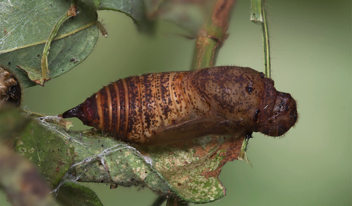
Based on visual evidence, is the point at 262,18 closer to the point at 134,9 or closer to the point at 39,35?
the point at 134,9

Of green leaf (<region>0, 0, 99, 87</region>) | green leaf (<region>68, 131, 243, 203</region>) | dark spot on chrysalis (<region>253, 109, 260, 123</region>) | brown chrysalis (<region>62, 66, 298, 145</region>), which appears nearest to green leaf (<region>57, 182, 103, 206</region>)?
green leaf (<region>68, 131, 243, 203</region>)

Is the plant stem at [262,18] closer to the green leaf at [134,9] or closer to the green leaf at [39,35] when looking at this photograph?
the green leaf at [134,9]

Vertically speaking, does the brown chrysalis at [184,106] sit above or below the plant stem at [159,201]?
above

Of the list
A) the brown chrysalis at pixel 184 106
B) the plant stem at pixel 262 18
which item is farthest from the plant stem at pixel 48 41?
the plant stem at pixel 262 18

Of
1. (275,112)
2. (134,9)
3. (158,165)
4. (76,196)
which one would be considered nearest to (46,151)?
(76,196)

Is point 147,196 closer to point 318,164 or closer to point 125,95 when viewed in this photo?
point 125,95

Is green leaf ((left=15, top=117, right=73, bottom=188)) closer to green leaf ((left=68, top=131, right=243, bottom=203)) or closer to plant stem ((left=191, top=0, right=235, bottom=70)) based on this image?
green leaf ((left=68, top=131, right=243, bottom=203))
